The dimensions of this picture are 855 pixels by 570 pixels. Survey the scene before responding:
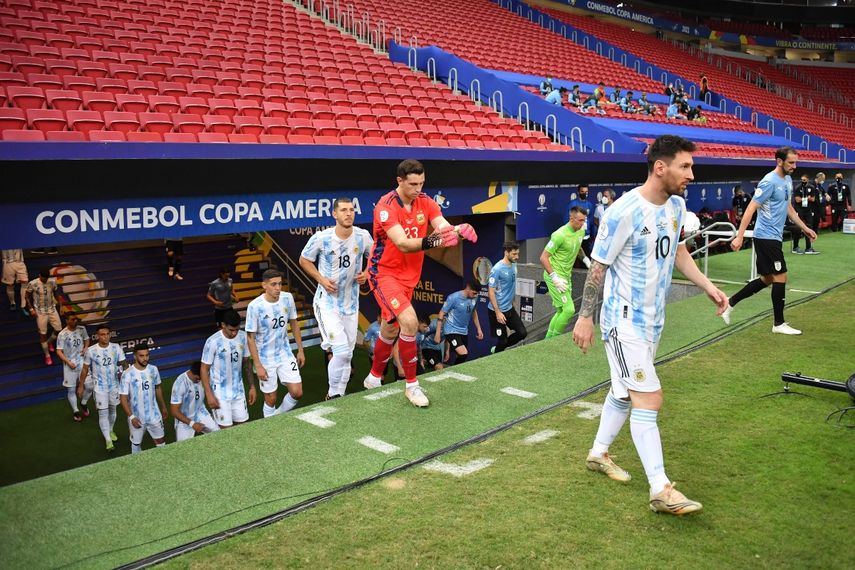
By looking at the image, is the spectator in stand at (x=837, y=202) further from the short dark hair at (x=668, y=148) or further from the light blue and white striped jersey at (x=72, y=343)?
the light blue and white striped jersey at (x=72, y=343)

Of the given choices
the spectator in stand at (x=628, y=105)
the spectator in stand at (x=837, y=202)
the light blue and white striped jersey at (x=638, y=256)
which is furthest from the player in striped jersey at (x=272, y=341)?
the spectator in stand at (x=837, y=202)

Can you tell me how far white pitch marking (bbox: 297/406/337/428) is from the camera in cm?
→ 491

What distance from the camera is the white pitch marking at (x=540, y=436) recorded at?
4.48 meters

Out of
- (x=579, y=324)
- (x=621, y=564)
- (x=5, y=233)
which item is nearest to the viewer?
(x=621, y=564)

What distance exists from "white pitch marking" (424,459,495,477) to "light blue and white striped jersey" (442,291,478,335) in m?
5.50

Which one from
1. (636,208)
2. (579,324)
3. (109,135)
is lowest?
(579,324)

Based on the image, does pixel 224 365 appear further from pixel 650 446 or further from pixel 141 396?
pixel 650 446

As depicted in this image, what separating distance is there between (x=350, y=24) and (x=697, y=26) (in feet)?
92.4

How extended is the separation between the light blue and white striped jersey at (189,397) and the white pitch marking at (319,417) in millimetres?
3502

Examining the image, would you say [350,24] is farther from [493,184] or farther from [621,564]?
[621,564]

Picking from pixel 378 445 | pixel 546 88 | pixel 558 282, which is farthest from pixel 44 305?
pixel 546 88

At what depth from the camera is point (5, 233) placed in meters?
6.67

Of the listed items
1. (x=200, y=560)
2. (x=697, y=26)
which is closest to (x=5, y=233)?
(x=200, y=560)

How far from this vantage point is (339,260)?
6191 millimetres
